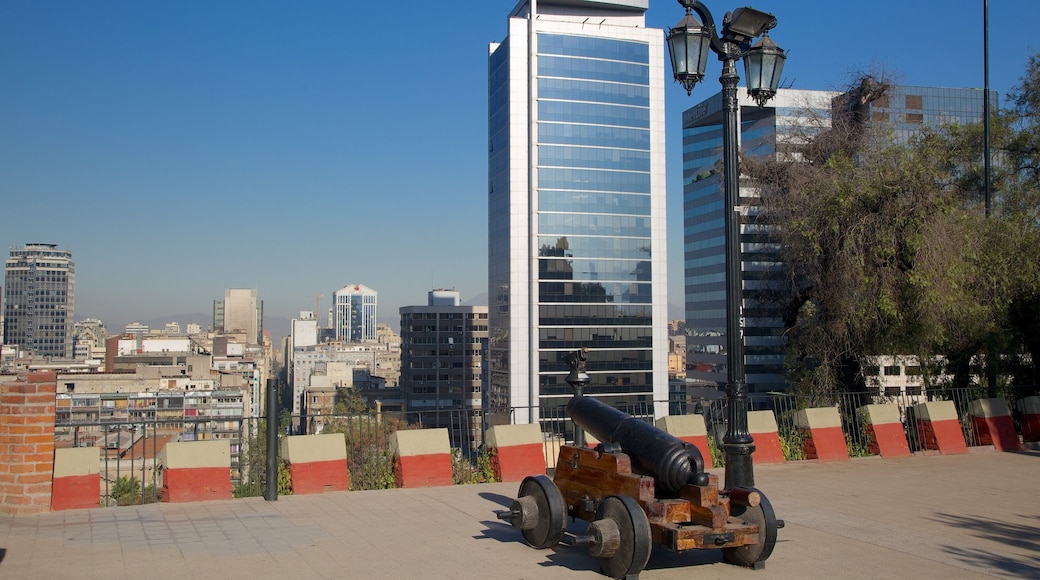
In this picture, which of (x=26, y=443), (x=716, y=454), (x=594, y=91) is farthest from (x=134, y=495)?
(x=594, y=91)

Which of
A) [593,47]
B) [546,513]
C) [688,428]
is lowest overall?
[546,513]

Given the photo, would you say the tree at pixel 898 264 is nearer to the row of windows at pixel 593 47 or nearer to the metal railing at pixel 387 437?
the metal railing at pixel 387 437

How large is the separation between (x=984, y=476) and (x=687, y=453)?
7.34 metres

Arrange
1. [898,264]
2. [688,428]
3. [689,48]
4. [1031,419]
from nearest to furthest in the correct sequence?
[689,48]
[688,428]
[1031,419]
[898,264]

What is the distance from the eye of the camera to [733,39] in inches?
351

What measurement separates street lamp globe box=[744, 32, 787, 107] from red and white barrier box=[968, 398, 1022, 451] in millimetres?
8841

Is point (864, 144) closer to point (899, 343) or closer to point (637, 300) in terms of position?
point (899, 343)

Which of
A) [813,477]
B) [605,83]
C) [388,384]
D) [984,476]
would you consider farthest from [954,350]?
[388,384]

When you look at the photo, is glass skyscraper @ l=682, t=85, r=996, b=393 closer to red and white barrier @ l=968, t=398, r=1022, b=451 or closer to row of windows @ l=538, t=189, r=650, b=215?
row of windows @ l=538, t=189, r=650, b=215

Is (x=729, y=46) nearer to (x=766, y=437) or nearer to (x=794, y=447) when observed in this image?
(x=766, y=437)

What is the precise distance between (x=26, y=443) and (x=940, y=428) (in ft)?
43.6

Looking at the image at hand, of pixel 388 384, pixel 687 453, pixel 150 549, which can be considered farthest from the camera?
pixel 388 384

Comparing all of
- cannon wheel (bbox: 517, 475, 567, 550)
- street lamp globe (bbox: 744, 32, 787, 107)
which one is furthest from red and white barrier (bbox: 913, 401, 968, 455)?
cannon wheel (bbox: 517, 475, 567, 550)

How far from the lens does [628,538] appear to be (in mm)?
6359
